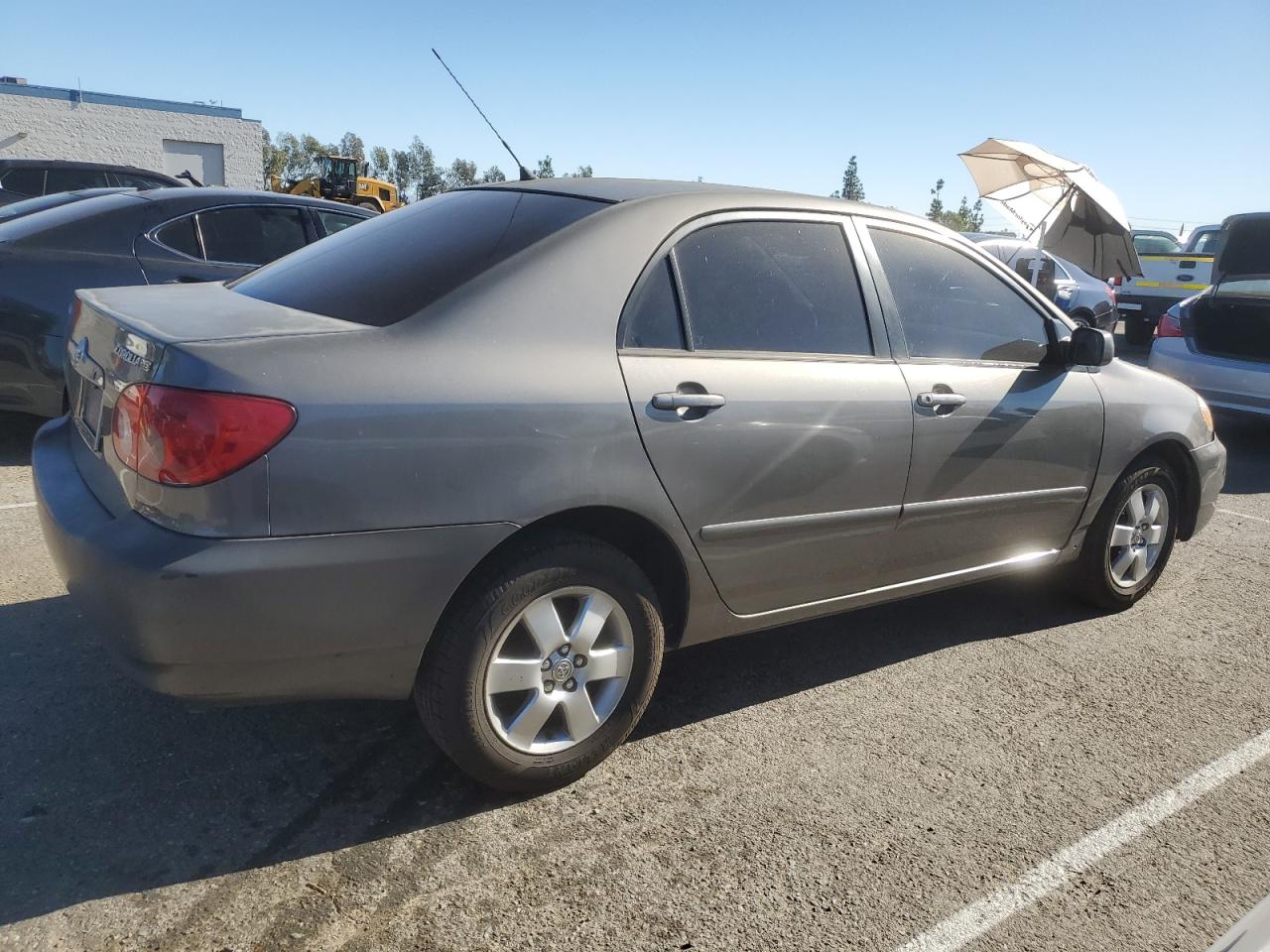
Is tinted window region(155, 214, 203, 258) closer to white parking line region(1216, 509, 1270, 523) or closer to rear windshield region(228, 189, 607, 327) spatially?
rear windshield region(228, 189, 607, 327)

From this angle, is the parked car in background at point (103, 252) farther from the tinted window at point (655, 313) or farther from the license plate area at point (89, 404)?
the tinted window at point (655, 313)

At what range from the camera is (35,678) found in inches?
128

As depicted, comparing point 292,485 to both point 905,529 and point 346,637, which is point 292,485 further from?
point 905,529

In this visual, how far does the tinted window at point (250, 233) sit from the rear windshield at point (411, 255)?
3.05 metres

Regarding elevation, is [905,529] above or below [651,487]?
below

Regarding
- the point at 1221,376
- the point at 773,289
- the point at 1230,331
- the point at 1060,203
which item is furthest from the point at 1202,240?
the point at 773,289

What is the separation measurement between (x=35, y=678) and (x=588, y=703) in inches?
71.0

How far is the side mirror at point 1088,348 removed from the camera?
13.1 ft

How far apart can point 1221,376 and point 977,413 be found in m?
5.70

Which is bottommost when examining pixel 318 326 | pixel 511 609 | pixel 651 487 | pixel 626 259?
pixel 511 609

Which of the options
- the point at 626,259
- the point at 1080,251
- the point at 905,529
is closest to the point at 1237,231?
the point at 1080,251

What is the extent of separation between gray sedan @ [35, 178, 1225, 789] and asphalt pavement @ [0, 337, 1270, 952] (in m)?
0.32

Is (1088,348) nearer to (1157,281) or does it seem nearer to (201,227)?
(201,227)

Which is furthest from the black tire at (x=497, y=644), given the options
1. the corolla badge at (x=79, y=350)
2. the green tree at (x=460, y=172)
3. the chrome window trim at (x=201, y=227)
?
the green tree at (x=460, y=172)
